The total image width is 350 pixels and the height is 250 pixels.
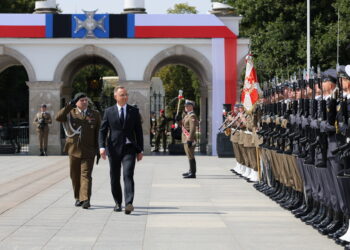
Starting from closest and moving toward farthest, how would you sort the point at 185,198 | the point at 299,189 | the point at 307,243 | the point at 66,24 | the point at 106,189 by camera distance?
1. the point at 307,243
2. the point at 299,189
3. the point at 185,198
4. the point at 106,189
5. the point at 66,24

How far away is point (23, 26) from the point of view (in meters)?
31.7

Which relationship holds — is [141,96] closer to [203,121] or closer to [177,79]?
[203,121]

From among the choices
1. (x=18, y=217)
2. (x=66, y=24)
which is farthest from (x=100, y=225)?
(x=66, y=24)

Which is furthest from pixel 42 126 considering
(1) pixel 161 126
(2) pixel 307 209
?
(2) pixel 307 209

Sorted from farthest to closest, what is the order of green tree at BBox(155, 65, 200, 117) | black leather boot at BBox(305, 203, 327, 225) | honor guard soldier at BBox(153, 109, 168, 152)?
green tree at BBox(155, 65, 200, 117), honor guard soldier at BBox(153, 109, 168, 152), black leather boot at BBox(305, 203, 327, 225)

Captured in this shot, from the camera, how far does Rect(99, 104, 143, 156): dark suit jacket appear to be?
12766mm

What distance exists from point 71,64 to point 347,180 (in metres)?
26.4

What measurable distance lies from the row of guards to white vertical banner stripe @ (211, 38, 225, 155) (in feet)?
51.8

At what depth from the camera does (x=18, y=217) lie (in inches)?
474

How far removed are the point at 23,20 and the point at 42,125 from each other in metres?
4.00

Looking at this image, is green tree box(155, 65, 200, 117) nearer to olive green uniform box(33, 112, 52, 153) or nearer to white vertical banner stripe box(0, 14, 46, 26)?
white vertical banner stripe box(0, 14, 46, 26)

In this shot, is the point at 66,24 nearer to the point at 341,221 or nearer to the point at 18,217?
the point at 18,217

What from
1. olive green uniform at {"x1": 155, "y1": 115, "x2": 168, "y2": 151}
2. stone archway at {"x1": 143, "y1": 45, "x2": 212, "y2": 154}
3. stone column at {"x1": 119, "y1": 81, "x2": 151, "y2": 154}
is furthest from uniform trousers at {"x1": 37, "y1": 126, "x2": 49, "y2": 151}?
olive green uniform at {"x1": 155, "y1": 115, "x2": 168, "y2": 151}

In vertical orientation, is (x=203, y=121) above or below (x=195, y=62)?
below
